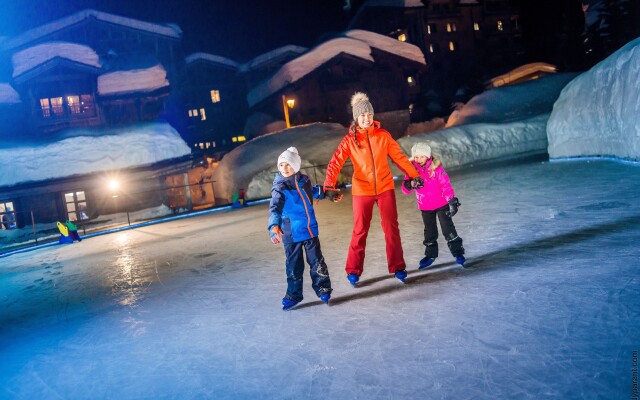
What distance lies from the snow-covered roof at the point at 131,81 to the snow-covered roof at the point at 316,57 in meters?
7.98

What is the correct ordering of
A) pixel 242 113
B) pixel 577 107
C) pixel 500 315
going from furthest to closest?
1. pixel 242 113
2. pixel 577 107
3. pixel 500 315

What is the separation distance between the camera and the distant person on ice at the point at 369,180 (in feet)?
12.7

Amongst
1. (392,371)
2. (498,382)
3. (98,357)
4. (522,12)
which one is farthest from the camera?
(522,12)

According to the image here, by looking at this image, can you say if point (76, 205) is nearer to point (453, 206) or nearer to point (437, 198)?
point (437, 198)

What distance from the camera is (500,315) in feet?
9.07

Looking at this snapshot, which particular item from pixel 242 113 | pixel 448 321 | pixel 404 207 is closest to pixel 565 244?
pixel 448 321

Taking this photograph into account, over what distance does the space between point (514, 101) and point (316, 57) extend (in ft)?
45.8

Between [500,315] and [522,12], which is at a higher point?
[522,12]

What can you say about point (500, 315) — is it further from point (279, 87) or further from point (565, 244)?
point (279, 87)

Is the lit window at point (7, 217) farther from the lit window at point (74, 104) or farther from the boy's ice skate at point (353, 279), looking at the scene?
the boy's ice skate at point (353, 279)

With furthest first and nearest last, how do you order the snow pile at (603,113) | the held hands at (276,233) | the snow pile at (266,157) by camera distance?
the snow pile at (266,157), the snow pile at (603,113), the held hands at (276,233)

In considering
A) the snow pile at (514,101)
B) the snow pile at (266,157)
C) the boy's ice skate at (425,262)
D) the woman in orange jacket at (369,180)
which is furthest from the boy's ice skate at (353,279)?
the snow pile at (514,101)

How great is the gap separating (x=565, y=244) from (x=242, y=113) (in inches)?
1365

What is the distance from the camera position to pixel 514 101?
26.0m
